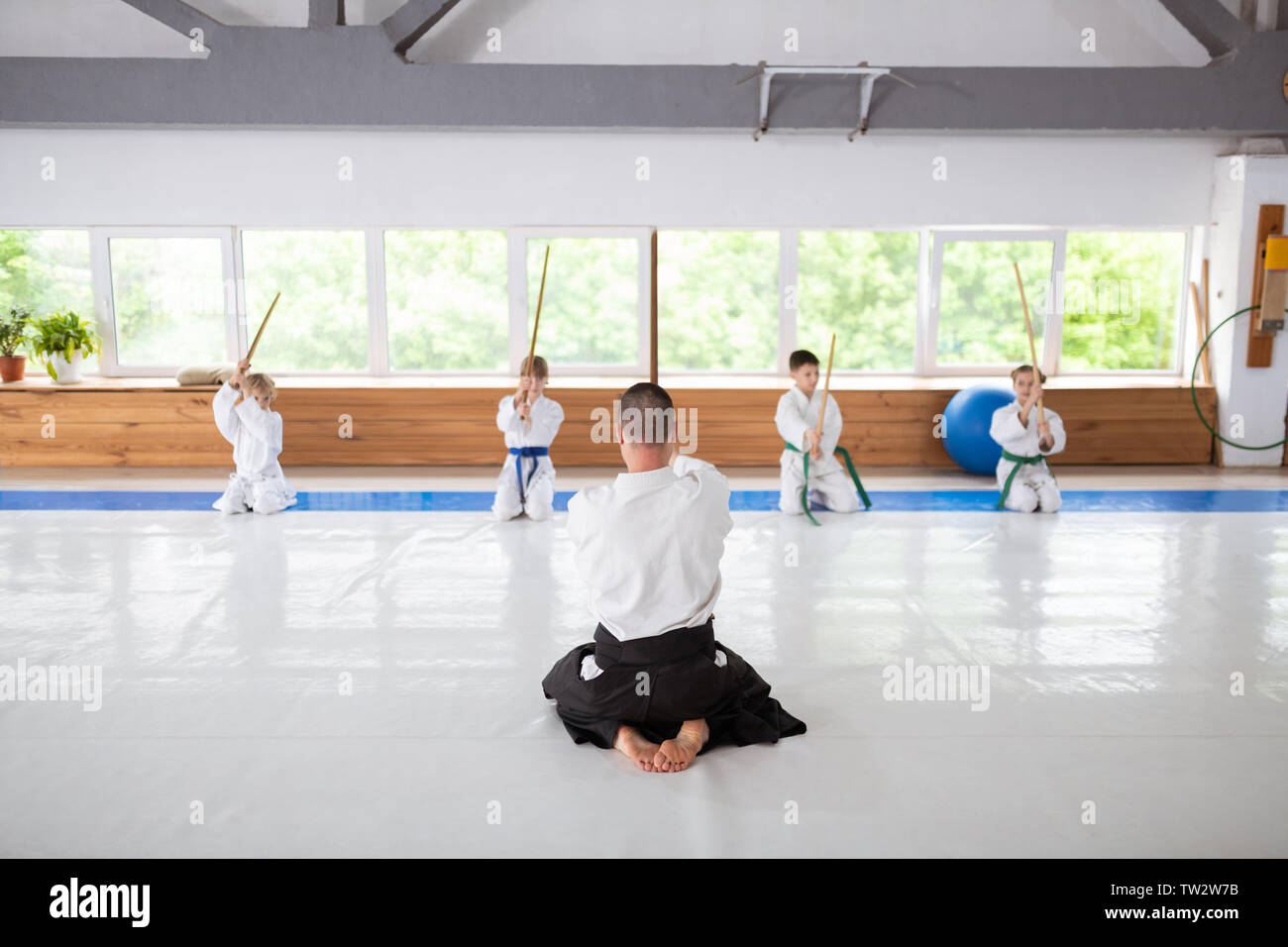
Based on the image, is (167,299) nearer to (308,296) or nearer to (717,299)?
(308,296)

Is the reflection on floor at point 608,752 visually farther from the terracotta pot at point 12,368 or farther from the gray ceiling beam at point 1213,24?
the gray ceiling beam at point 1213,24

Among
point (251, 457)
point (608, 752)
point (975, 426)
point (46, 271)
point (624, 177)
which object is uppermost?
point (624, 177)

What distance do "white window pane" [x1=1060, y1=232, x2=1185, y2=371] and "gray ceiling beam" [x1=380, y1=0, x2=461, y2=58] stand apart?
13.7 ft

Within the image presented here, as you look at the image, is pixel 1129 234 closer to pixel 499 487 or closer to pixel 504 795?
pixel 499 487

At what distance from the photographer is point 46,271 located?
6.75 metres

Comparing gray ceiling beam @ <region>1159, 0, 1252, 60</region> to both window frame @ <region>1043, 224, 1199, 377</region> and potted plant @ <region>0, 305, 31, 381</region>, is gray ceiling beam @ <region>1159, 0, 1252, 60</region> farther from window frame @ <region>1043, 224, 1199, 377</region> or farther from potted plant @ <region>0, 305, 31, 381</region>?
potted plant @ <region>0, 305, 31, 381</region>

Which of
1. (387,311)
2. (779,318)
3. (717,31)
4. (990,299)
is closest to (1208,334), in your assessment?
(990,299)

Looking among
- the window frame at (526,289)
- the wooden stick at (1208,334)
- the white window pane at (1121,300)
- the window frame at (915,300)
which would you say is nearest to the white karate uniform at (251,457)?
the window frame at (526,289)

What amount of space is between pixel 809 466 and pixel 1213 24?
364cm

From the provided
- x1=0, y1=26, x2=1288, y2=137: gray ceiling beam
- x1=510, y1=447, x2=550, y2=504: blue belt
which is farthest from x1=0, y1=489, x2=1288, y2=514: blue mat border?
x1=0, y1=26, x2=1288, y2=137: gray ceiling beam

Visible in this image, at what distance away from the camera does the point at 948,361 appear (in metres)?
6.81

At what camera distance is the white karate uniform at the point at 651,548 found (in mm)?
2514
